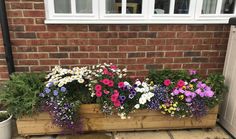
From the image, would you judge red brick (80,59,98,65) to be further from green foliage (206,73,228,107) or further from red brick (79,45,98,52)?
green foliage (206,73,228,107)

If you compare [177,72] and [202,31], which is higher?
[202,31]

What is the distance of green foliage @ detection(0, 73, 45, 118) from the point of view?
2268mm

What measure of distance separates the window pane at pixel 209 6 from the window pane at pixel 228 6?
0.40ft

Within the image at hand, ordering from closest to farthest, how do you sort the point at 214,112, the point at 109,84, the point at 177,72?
1. the point at 109,84
2. the point at 214,112
3. the point at 177,72

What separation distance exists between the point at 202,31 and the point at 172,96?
0.97 meters

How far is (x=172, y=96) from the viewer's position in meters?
2.45

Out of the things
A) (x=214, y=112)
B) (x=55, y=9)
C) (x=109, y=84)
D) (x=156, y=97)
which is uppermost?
(x=55, y=9)

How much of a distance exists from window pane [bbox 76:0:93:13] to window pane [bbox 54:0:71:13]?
0.35 ft

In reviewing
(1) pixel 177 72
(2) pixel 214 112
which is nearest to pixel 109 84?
(1) pixel 177 72

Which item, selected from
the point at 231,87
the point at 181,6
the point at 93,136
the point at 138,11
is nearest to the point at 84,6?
the point at 138,11

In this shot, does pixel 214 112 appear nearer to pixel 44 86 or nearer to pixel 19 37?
pixel 44 86

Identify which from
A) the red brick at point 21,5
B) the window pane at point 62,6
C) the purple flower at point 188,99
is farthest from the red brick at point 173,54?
the red brick at point 21,5

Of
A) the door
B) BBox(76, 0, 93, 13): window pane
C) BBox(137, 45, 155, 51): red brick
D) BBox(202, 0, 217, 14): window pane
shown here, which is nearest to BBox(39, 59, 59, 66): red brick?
BBox(76, 0, 93, 13): window pane

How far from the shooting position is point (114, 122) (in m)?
2.47
